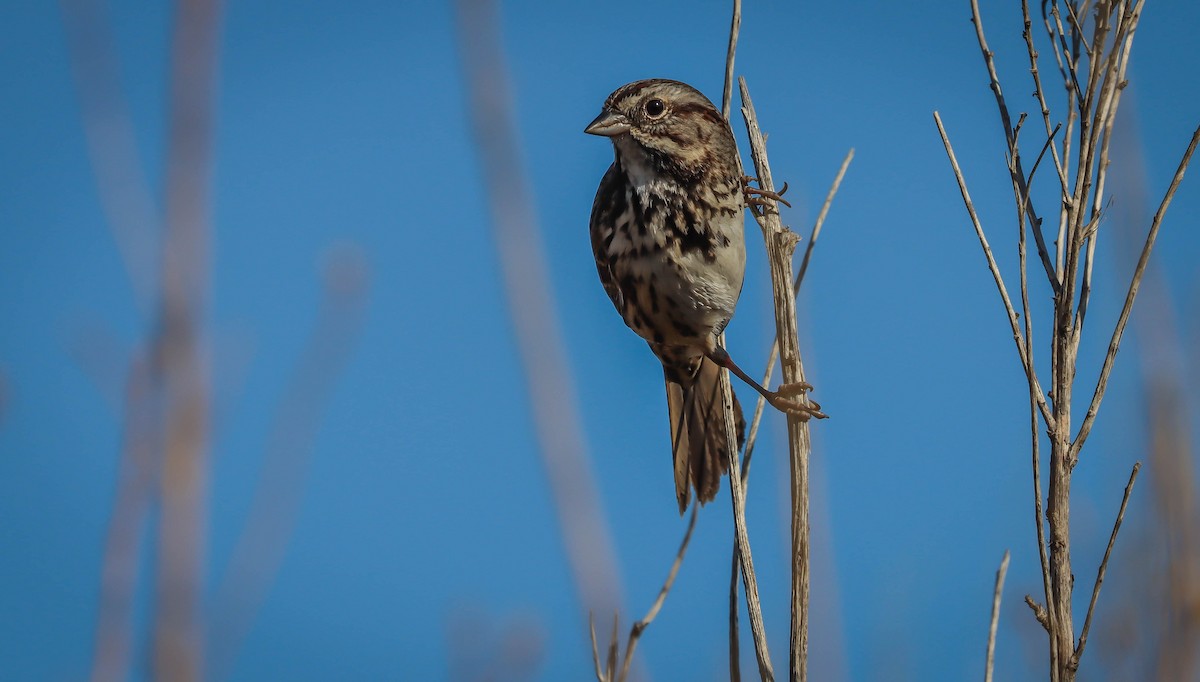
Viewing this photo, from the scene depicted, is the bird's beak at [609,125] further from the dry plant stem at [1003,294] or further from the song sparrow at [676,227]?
the dry plant stem at [1003,294]

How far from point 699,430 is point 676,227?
2.13ft

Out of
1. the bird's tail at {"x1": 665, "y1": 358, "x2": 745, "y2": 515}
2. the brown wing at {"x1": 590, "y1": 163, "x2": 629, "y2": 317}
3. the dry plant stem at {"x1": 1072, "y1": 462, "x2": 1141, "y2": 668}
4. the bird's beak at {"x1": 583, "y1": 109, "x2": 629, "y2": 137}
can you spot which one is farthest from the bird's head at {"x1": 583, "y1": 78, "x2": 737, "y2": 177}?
the dry plant stem at {"x1": 1072, "y1": 462, "x2": 1141, "y2": 668}

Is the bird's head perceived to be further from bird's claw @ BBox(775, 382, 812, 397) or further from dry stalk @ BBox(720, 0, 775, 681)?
bird's claw @ BBox(775, 382, 812, 397)

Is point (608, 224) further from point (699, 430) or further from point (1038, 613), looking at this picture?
point (1038, 613)

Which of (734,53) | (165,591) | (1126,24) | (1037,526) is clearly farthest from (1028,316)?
(165,591)

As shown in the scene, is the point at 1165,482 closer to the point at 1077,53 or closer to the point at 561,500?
the point at 1077,53

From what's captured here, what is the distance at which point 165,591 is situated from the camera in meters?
1.44

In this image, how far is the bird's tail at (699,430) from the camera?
335 cm

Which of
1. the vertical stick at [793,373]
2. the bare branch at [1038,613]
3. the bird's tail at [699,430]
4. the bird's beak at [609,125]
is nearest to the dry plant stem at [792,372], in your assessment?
the vertical stick at [793,373]

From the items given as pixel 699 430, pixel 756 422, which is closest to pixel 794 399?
pixel 756 422

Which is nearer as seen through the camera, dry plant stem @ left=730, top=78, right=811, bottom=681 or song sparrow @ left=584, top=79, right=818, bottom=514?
dry plant stem @ left=730, top=78, right=811, bottom=681

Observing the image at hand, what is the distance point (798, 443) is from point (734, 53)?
0.91 metres

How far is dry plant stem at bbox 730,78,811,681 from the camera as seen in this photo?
2.16 m

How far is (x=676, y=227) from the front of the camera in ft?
Answer: 10.4
